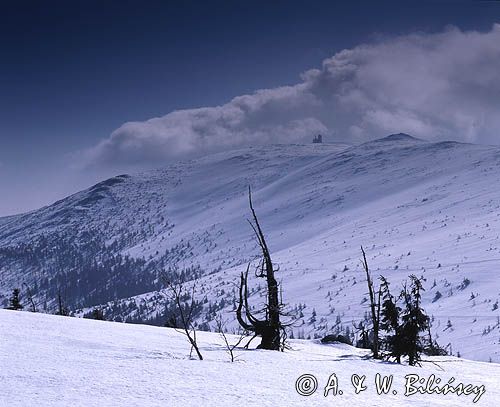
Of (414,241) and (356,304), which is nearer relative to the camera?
(356,304)

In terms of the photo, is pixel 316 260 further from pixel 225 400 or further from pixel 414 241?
pixel 225 400

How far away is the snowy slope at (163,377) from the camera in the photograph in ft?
26.0

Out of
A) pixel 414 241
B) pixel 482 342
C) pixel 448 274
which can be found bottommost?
pixel 482 342

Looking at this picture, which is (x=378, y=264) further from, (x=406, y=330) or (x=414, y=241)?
(x=406, y=330)

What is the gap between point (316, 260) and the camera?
17750cm

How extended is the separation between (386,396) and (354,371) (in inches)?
114

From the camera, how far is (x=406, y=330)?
54.9 ft

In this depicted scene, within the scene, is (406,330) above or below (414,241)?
below

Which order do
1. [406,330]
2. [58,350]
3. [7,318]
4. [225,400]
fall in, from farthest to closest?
[7,318], [406,330], [58,350], [225,400]

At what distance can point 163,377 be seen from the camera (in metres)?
9.65

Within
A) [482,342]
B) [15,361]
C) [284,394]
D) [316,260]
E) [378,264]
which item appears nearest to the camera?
[284,394]

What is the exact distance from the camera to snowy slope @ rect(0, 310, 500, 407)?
7.93 meters

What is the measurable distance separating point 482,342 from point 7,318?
63948mm

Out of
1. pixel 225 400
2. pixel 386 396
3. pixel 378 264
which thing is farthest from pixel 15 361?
pixel 378 264
